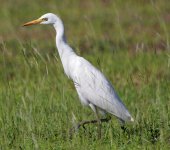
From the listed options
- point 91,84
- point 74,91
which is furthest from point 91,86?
point 74,91

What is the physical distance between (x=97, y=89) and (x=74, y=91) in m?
2.08

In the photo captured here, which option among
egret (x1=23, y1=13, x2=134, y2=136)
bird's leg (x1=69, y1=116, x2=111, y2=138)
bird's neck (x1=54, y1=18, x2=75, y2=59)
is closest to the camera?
bird's leg (x1=69, y1=116, x2=111, y2=138)

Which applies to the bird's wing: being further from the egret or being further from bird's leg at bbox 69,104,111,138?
bird's leg at bbox 69,104,111,138

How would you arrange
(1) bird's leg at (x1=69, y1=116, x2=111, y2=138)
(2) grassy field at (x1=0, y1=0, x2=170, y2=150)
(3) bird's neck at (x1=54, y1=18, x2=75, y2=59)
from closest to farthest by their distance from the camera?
(2) grassy field at (x1=0, y1=0, x2=170, y2=150)
(1) bird's leg at (x1=69, y1=116, x2=111, y2=138)
(3) bird's neck at (x1=54, y1=18, x2=75, y2=59)

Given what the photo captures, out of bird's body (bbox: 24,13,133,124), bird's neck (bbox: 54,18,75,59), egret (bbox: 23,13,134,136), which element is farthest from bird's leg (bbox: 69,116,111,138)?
bird's neck (bbox: 54,18,75,59)

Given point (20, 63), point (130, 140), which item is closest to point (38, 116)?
point (130, 140)

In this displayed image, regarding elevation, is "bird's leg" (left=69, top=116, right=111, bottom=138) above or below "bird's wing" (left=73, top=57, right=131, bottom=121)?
below

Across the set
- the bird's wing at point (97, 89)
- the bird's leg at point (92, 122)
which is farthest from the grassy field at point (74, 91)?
the bird's wing at point (97, 89)

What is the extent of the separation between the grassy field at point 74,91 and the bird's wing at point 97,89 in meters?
0.17

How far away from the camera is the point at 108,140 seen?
23.6ft

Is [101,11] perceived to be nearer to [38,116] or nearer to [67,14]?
[67,14]

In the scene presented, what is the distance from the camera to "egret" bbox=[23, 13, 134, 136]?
7672mm

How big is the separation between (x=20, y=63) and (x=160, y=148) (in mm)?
5834

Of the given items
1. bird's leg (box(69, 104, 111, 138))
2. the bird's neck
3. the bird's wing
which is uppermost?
the bird's neck
